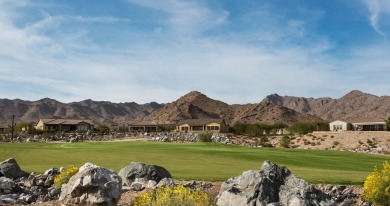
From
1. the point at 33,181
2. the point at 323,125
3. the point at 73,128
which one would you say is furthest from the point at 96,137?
the point at 33,181

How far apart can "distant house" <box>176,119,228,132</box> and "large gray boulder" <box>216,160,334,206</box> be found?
376ft

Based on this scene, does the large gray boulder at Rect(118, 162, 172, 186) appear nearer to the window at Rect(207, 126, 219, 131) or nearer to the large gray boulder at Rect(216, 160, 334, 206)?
the large gray boulder at Rect(216, 160, 334, 206)

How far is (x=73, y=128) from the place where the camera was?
481 ft

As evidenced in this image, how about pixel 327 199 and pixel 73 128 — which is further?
pixel 73 128

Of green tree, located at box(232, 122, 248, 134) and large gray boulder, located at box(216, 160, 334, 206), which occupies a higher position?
green tree, located at box(232, 122, 248, 134)

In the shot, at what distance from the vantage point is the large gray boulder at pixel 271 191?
13.4 meters

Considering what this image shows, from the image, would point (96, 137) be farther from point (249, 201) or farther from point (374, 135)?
point (249, 201)

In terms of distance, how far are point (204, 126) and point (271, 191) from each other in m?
122

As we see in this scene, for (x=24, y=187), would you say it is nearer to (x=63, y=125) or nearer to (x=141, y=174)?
(x=141, y=174)

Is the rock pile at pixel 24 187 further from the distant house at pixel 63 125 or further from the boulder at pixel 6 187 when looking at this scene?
the distant house at pixel 63 125

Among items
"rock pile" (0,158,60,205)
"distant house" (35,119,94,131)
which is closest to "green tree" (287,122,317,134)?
"distant house" (35,119,94,131)

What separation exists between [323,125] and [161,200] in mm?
120127

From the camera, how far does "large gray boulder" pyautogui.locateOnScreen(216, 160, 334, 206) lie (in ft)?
44.1

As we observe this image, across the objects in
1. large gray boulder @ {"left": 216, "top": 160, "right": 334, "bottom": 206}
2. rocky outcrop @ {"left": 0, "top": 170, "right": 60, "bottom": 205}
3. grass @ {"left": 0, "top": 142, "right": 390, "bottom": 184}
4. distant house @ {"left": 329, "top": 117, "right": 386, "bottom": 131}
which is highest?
distant house @ {"left": 329, "top": 117, "right": 386, "bottom": 131}
